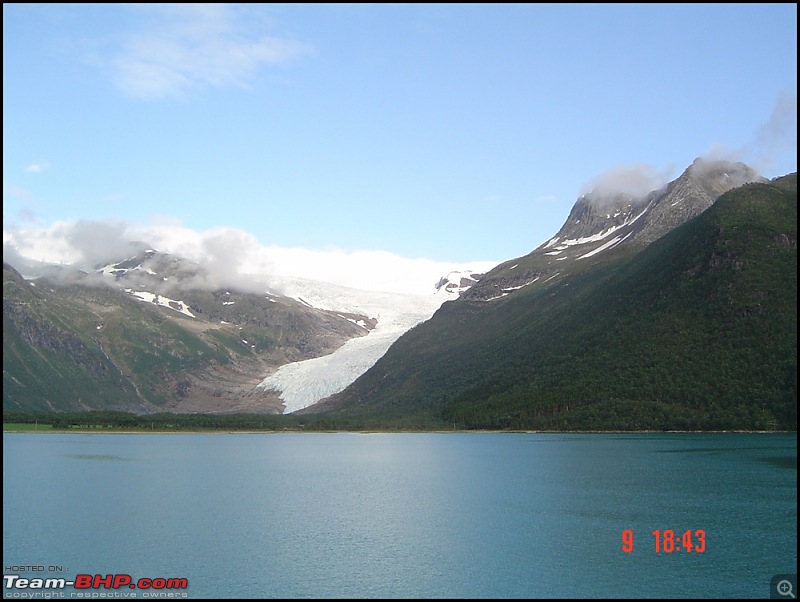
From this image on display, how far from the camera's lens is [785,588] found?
38.8 metres

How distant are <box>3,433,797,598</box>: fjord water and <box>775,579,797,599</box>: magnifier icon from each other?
78cm

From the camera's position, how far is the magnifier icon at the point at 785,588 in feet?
125

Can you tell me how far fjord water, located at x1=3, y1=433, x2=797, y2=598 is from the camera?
41.7m

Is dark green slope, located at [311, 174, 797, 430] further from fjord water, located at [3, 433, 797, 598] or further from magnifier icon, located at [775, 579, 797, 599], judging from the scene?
magnifier icon, located at [775, 579, 797, 599]

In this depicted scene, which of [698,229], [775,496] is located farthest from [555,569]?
[698,229]

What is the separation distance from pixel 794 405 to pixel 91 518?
12568 cm

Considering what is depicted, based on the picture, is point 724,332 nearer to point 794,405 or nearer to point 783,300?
point 783,300

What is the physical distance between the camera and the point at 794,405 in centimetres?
14512

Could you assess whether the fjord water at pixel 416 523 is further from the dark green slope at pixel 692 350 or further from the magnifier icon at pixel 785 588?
the dark green slope at pixel 692 350
